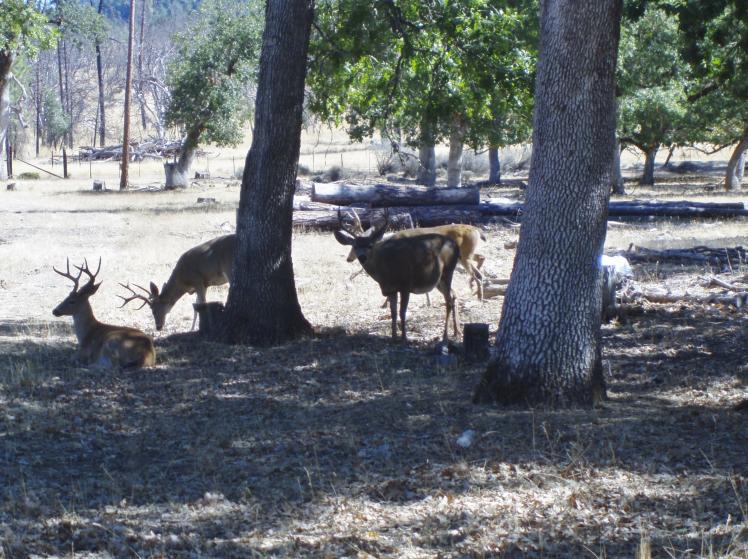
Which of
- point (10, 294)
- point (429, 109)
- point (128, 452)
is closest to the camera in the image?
point (128, 452)

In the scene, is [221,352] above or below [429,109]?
below

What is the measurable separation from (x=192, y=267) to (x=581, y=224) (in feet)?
29.5

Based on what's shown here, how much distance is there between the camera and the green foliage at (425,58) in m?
14.6

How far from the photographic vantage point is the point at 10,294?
19000 mm

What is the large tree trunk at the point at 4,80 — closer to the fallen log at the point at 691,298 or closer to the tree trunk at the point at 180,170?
the tree trunk at the point at 180,170

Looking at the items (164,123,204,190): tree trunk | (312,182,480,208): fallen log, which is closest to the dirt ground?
(312,182,480,208): fallen log

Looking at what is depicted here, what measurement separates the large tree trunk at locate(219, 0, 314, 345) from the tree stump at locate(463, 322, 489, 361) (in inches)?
99.8

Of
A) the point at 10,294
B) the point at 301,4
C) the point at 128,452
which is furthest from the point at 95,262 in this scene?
the point at 128,452

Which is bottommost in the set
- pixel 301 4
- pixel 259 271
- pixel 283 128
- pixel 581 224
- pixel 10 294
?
pixel 10 294

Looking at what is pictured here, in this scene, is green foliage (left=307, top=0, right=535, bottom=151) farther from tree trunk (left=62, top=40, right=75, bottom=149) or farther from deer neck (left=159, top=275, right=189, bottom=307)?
tree trunk (left=62, top=40, right=75, bottom=149)

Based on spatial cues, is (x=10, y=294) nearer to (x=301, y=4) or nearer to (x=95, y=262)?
(x=95, y=262)

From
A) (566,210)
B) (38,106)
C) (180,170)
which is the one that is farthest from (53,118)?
(566,210)

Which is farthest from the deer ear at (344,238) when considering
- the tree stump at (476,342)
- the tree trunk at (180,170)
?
the tree trunk at (180,170)

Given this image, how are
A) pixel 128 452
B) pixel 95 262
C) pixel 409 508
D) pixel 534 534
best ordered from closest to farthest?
1. pixel 534 534
2. pixel 409 508
3. pixel 128 452
4. pixel 95 262
